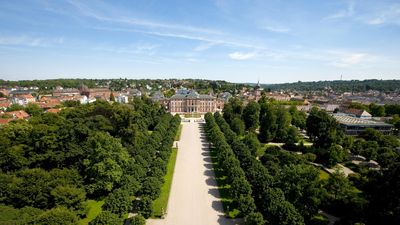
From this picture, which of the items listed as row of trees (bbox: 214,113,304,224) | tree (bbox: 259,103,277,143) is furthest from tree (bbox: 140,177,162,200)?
tree (bbox: 259,103,277,143)

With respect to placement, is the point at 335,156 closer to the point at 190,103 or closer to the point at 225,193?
the point at 225,193

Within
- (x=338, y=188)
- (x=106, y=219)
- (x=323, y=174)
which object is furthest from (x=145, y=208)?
(x=323, y=174)

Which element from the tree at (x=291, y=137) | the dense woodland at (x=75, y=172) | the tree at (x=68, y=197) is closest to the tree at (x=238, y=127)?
the tree at (x=291, y=137)

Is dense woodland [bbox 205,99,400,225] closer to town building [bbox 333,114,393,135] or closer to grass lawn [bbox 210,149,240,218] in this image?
grass lawn [bbox 210,149,240,218]

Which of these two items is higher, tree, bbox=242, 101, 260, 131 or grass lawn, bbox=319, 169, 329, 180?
tree, bbox=242, 101, 260, 131

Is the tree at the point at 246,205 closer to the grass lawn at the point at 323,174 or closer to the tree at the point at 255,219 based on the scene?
the tree at the point at 255,219

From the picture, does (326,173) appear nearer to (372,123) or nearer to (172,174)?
(172,174)
